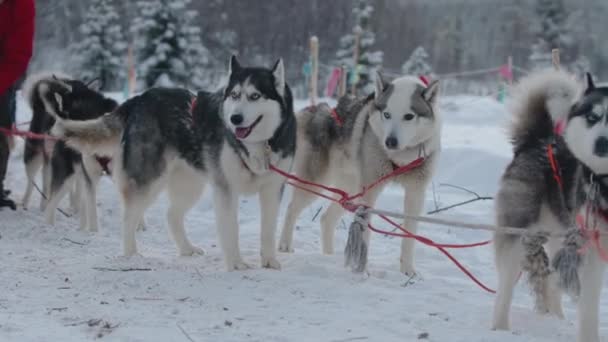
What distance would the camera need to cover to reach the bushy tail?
4.48 meters

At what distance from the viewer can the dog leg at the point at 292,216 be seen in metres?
5.01

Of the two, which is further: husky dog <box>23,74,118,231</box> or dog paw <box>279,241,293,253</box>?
husky dog <box>23,74,118,231</box>

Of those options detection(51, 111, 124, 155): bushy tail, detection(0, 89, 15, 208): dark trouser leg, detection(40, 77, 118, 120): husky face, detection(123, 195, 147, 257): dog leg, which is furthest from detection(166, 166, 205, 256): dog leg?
detection(0, 89, 15, 208): dark trouser leg

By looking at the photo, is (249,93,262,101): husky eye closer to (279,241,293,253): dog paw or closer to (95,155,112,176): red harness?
(279,241,293,253): dog paw

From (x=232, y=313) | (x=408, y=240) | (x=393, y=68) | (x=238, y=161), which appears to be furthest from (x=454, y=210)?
(x=393, y=68)

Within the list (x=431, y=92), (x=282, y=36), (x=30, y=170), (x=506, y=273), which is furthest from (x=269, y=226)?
(x=282, y=36)

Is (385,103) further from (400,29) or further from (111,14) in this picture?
(400,29)

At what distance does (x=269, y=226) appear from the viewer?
424cm

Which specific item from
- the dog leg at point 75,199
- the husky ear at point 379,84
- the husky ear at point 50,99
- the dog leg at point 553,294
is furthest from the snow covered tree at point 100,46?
the dog leg at point 553,294

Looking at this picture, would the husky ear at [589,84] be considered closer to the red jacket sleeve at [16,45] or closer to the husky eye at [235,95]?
the husky eye at [235,95]

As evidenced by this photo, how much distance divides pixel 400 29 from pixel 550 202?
149ft

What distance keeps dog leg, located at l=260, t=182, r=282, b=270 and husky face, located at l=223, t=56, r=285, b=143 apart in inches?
18.0

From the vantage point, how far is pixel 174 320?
2.92 metres

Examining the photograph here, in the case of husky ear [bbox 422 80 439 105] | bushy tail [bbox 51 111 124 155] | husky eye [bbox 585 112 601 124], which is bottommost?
bushy tail [bbox 51 111 124 155]
